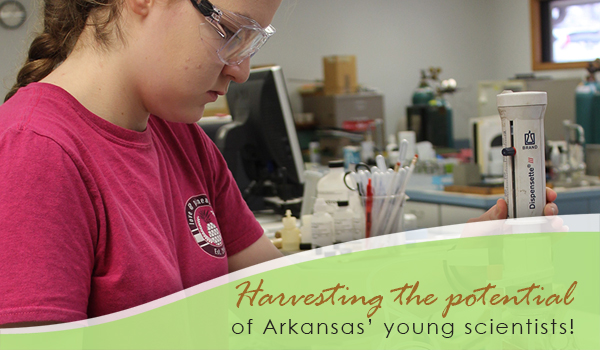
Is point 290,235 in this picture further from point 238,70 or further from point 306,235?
point 238,70

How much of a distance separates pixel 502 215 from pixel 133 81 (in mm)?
586

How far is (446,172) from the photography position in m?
3.96

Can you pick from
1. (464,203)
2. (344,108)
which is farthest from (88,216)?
(344,108)

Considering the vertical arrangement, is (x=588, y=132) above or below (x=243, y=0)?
below

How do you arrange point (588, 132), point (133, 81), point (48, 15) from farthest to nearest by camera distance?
point (588, 132), point (48, 15), point (133, 81)

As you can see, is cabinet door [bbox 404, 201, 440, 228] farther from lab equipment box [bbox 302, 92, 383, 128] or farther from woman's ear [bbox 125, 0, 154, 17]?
woman's ear [bbox 125, 0, 154, 17]

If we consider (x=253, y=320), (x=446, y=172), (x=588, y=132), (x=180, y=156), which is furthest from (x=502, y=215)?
(x=588, y=132)

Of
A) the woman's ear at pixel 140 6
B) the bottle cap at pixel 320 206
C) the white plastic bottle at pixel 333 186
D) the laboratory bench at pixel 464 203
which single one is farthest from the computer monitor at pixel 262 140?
the woman's ear at pixel 140 6

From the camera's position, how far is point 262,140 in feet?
Result: 7.41

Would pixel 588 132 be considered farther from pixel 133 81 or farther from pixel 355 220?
pixel 133 81

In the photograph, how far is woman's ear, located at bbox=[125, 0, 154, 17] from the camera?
0.77m

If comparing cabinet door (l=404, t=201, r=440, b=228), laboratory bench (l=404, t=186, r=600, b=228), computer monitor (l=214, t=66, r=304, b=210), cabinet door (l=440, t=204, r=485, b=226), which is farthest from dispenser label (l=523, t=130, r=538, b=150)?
cabinet door (l=404, t=201, r=440, b=228)

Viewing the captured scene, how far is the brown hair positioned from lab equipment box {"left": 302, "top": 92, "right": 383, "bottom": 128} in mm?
4835

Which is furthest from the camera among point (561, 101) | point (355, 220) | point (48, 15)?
point (561, 101)
